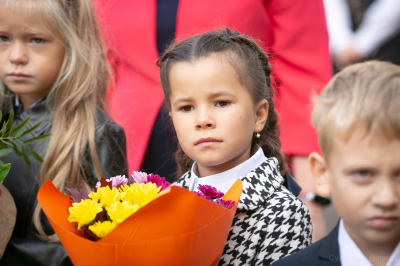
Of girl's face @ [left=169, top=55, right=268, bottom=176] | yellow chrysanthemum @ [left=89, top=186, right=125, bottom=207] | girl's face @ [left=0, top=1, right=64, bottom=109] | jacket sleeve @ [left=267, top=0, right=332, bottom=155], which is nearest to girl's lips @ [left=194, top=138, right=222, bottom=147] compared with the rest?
girl's face @ [left=169, top=55, right=268, bottom=176]

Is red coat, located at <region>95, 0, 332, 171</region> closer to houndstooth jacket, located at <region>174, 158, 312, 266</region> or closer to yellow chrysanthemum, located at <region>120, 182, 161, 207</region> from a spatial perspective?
houndstooth jacket, located at <region>174, 158, 312, 266</region>

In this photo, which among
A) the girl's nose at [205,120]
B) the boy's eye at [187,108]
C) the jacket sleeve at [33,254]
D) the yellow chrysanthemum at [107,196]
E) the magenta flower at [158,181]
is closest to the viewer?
the yellow chrysanthemum at [107,196]

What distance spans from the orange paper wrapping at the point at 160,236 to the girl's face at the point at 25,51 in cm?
99

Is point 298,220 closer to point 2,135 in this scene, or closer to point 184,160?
point 184,160

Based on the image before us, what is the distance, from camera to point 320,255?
4.16ft

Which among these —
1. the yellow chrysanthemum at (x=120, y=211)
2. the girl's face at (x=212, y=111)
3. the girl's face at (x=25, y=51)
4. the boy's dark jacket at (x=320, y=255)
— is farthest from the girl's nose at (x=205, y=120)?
the girl's face at (x=25, y=51)

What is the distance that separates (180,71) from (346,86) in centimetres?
72

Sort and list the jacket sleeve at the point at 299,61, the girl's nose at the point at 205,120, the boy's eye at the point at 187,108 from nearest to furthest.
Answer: the girl's nose at the point at 205,120
the boy's eye at the point at 187,108
the jacket sleeve at the point at 299,61

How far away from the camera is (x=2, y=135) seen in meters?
1.67

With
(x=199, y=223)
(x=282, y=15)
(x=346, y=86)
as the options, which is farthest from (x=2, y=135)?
(x=282, y=15)

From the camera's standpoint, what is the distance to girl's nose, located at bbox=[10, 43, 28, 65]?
6.71 feet

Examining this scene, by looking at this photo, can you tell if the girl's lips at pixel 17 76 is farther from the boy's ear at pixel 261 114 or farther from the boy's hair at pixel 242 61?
the boy's ear at pixel 261 114

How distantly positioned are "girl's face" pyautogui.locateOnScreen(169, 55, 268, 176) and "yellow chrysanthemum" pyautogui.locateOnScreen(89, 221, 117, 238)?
1.63ft

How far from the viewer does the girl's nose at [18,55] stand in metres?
2.04
